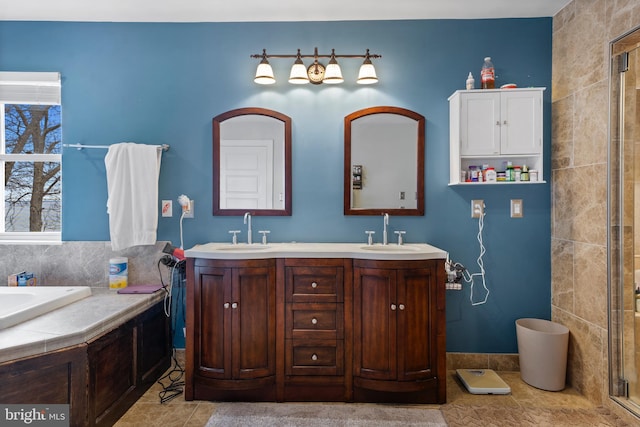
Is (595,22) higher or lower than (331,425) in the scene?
higher

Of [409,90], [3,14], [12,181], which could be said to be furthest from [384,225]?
[3,14]

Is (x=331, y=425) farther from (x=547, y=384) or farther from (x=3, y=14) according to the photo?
(x=3, y=14)

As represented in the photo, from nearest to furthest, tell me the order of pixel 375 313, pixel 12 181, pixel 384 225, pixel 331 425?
pixel 331 425, pixel 375 313, pixel 384 225, pixel 12 181

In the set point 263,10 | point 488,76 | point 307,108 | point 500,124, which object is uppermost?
point 263,10

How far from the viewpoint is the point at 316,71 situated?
8.89 ft

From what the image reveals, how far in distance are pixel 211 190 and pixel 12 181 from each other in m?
1.63

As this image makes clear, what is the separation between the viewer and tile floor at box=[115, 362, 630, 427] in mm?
2086

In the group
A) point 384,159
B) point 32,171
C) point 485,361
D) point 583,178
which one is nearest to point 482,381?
point 485,361

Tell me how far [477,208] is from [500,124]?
2.00ft

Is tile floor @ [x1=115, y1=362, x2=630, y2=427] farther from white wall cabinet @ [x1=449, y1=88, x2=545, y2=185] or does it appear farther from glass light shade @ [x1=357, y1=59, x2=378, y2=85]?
glass light shade @ [x1=357, y1=59, x2=378, y2=85]

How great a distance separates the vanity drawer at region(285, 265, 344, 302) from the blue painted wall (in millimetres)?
550

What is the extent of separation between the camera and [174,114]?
281cm

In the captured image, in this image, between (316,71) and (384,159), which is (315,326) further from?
(316,71)

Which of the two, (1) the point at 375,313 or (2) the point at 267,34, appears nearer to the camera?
(1) the point at 375,313
